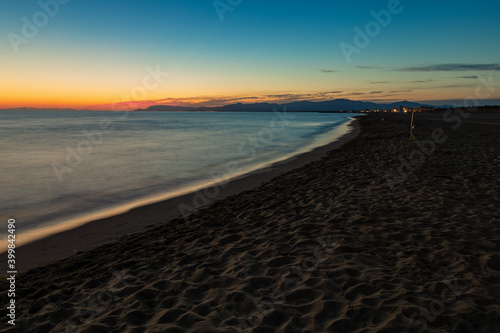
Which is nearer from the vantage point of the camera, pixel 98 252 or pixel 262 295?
pixel 262 295

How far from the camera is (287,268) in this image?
5047 mm

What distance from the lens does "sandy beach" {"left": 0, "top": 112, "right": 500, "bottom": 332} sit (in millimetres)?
3838

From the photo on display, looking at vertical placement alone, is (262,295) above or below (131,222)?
above

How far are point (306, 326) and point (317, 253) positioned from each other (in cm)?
Result: 200

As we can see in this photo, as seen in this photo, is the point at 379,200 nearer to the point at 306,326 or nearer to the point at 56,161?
the point at 306,326

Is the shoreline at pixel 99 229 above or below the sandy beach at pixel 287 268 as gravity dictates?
below

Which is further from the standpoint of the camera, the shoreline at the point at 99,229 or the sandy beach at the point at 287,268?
the shoreline at the point at 99,229

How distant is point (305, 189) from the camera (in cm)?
1060

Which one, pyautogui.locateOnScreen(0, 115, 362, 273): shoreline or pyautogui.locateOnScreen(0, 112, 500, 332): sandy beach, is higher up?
pyautogui.locateOnScreen(0, 112, 500, 332): sandy beach

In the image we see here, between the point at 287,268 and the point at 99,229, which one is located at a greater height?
the point at 287,268

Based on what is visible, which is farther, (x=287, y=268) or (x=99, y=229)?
(x=99, y=229)

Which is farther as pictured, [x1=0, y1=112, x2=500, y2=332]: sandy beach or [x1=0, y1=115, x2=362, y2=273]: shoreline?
[x1=0, y1=115, x2=362, y2=273]: shoreline

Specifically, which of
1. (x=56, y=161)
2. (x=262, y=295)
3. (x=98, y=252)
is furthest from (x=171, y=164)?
(x=262, y=295)

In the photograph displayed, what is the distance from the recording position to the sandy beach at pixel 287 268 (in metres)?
3.84
